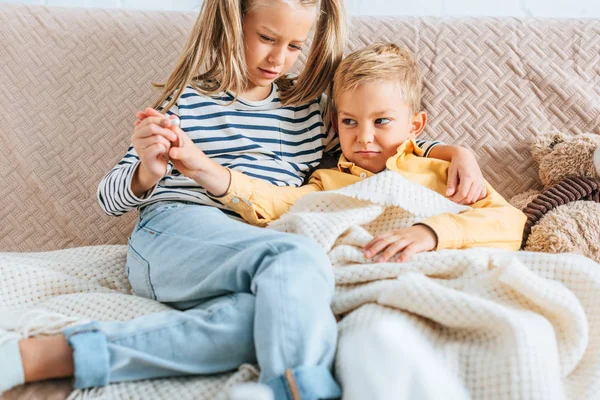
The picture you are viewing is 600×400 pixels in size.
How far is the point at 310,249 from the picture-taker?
872 mm

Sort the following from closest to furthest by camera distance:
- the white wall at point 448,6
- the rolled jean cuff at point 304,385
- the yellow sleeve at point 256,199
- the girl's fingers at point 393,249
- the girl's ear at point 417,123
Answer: the rolled jean cuff at point 304,385 → the girl's fingers at point 393,249 → the yellow sleeve at point 256,199 → the girl's ear at point 417,123 → the white wall at point 448,6

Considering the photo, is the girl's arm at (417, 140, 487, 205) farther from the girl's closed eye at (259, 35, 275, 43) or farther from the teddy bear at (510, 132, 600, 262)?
the girl's closed eye at (259, 35, 275, 43)

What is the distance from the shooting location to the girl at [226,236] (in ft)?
2.49

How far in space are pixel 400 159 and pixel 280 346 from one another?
0.58 metres

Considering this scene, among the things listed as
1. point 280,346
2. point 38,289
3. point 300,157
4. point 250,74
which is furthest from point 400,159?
point 38,289

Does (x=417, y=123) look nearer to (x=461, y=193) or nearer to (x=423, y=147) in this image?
(x=423, y=147)

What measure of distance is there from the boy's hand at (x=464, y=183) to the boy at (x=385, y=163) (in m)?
0.02

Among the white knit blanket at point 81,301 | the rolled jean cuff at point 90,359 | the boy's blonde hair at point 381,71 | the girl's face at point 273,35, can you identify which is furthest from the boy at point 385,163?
the rolled jean cuff at point 90,359

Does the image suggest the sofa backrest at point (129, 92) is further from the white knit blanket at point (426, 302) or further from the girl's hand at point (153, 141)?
the girl's hand at point (153, 141)

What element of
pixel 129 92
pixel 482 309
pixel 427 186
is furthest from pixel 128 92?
pixel 482 309

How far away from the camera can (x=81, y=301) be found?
93 cm

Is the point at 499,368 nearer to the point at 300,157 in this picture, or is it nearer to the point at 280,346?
the point at 280,346

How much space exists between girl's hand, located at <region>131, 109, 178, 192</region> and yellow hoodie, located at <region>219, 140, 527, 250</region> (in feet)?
0.44

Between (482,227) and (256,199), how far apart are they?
0.40m
